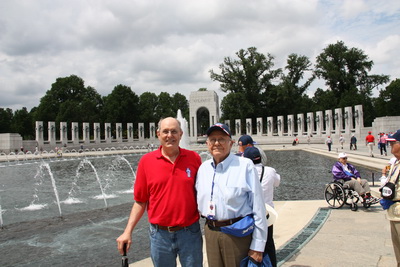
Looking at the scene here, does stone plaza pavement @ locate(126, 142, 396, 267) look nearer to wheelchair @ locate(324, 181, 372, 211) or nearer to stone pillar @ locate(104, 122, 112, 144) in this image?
wheelchair @ locate(324, 181, 372, 211)

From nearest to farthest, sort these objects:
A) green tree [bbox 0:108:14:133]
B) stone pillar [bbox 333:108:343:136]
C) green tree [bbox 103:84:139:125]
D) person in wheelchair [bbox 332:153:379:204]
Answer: person in wheelchair [bbox 332:153:379:204] → stone pillar [bbox 333:108:343:136] → green tree [bbox 103:84:139:125] → green tree [bbox 0:108:14:133]

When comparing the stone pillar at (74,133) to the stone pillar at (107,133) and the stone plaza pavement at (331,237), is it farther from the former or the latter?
the stone plaza pavement at (331,237)

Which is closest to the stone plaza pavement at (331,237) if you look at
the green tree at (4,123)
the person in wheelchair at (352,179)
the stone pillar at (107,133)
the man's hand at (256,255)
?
the person in wheelchair at (352,179)

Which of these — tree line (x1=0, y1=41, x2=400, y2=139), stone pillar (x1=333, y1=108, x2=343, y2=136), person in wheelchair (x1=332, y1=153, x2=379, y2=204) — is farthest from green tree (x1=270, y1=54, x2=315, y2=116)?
person in wheelchair (x1=332, y1=153, x2=379, y2=204)

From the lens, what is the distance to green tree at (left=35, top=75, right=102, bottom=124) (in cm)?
5822

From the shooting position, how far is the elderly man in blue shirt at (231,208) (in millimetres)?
2365

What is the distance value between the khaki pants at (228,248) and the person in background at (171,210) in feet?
0.80

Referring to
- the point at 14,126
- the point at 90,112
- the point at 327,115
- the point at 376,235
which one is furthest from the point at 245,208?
the point at 14,126

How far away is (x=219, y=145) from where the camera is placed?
2.56 m

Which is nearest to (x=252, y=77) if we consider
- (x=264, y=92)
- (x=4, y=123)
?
(x=264, y=92)

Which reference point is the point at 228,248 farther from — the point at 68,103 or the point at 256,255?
the point at 68,103

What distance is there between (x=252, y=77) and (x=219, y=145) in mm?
60502

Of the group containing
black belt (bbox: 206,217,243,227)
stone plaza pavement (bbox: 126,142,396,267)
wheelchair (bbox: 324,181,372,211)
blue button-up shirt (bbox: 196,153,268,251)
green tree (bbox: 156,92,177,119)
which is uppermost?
green tree (bbox: 156,92,177,119)

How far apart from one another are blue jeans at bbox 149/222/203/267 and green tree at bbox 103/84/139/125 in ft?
206
